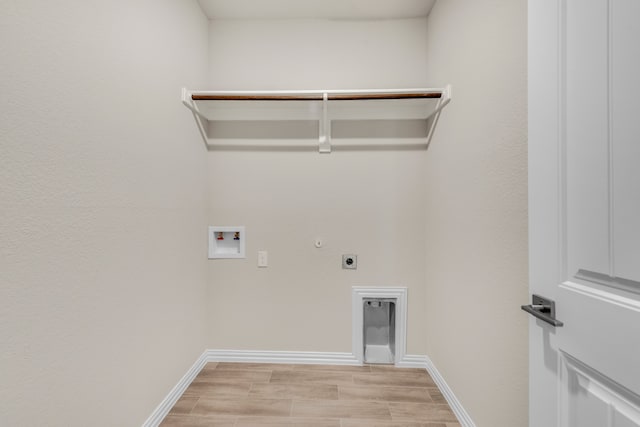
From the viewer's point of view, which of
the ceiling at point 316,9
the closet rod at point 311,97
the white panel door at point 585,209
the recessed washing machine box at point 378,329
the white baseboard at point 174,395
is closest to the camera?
the white panel door at point 585,209

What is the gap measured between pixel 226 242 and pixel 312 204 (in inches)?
30.0

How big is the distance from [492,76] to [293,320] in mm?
2030

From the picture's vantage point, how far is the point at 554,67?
83 centimetres

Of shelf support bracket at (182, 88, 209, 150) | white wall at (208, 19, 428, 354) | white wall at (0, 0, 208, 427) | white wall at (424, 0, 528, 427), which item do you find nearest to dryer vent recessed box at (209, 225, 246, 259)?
white wall at (208, 19, 428, 354)

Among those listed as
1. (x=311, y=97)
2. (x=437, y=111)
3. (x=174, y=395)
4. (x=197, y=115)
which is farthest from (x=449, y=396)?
(x=197, y=115)

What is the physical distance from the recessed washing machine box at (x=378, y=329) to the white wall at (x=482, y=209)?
15.1 inches

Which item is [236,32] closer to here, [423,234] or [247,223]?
[247,223]

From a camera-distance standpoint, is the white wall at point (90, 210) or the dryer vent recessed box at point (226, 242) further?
the dryer vent recessed box at point (226, 242)

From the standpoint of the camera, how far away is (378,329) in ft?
7.77

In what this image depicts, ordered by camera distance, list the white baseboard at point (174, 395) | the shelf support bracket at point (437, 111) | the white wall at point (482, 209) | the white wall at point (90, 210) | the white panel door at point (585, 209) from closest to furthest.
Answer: the white panel door at point (585, 209)
the white wall at point (90, 210)
the white wall at point (482, 209)
the white baseboard at point (174, 395)
the shelf support bracket at point (437, 111)

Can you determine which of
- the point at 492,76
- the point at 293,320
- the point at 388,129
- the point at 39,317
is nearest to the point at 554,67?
the point at 492,76

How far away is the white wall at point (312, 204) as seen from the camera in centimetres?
219

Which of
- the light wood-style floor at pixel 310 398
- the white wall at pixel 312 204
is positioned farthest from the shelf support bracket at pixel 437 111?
the light wood-style floor at pixel 310 398

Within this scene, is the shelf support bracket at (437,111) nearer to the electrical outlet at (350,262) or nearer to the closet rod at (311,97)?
the closet rod at (311,97)
